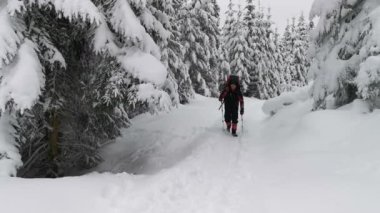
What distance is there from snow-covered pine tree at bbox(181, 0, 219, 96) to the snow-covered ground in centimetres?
1792

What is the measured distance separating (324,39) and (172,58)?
908 cm

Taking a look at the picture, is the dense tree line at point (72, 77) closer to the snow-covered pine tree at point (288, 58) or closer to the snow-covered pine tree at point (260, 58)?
the snow-covered pine tree at point (260, 58)

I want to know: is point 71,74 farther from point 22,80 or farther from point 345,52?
point 345,52

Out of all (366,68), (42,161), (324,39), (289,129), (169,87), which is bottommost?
(42,161)

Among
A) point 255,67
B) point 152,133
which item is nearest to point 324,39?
point 152,133

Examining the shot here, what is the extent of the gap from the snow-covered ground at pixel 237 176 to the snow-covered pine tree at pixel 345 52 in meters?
0.72

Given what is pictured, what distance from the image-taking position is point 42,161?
10773 millimetres

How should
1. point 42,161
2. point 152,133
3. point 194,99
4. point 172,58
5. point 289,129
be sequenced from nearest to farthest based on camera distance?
1. point 42,161
2. point 289,129
3. point 152,133
4. point 172,58
5. point 194,99

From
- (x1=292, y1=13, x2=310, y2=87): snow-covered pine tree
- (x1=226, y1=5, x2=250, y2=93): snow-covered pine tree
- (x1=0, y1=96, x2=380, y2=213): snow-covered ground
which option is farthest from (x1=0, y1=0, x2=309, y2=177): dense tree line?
(x1=292, y1=13, x2=310, y2=87): snow-covered pine tree

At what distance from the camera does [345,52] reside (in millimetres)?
10922

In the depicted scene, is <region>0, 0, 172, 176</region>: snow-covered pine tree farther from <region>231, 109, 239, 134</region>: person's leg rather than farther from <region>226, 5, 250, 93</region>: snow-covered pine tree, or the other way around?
<region>226, 5, 250, 93</region>: snow-covered pine tree

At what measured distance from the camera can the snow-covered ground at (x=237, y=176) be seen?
6406mm

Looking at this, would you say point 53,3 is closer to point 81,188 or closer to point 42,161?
point 81,188

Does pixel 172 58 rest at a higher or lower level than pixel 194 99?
higher
